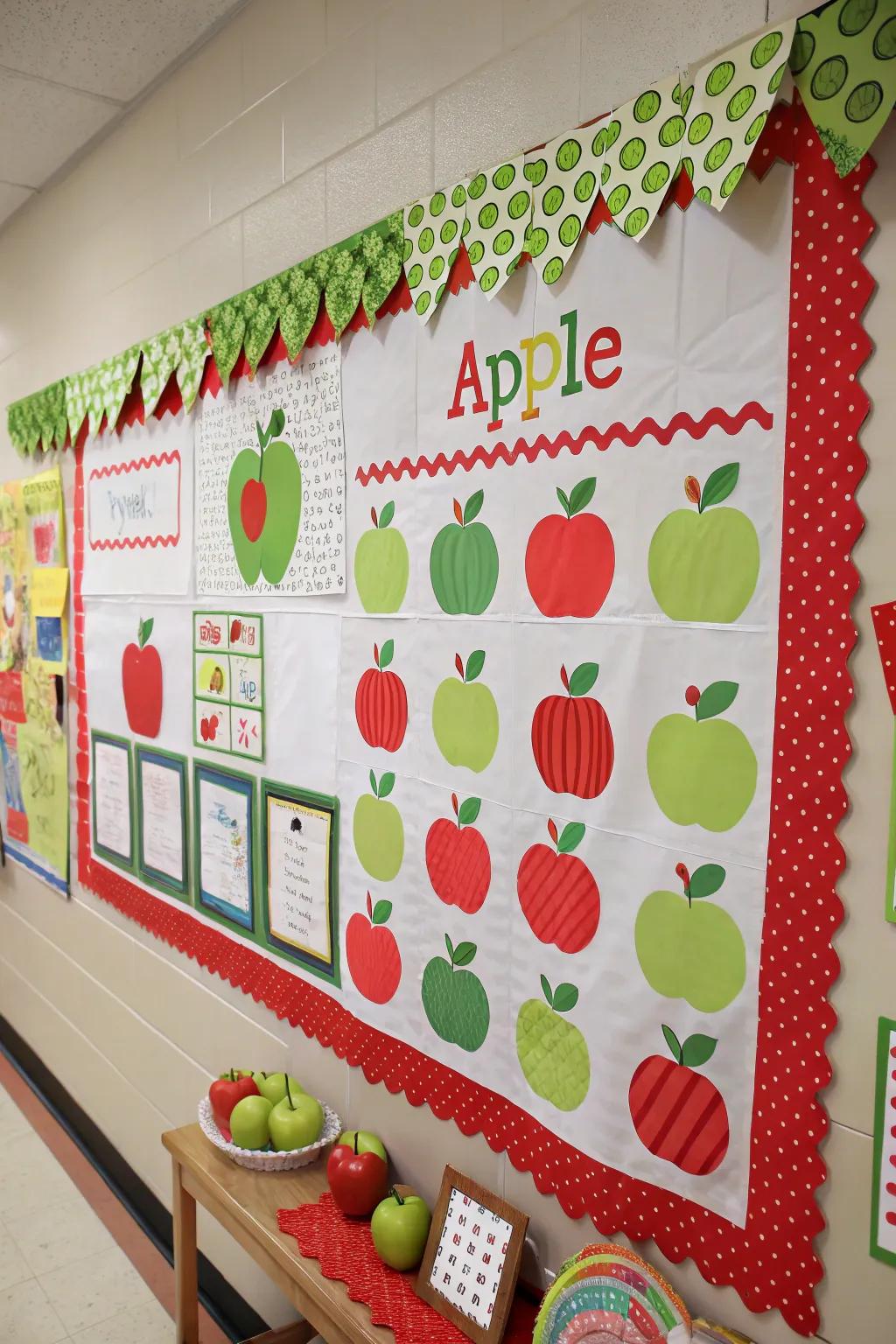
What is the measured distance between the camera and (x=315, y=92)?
1.59m

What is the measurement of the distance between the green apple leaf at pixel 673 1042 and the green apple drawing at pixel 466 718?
41 cm

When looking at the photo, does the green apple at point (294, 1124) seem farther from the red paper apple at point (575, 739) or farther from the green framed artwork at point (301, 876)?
the red paper apple at point (575, 739)

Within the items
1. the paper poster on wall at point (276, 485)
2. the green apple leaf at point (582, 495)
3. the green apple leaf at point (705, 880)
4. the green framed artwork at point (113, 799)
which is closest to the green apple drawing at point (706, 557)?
the green apple leaf at point (582, 495)

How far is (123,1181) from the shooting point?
246 cm

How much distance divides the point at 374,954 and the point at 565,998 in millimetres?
422

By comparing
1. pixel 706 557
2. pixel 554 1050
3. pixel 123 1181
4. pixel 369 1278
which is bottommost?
pixel 123 1181

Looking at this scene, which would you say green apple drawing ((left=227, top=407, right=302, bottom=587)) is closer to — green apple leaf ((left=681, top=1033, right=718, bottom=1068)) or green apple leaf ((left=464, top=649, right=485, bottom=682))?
green apple leaf ((left=464, top=649, right=485, bottom=682))

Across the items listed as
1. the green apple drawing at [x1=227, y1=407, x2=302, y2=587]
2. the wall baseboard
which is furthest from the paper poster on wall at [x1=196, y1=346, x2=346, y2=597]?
the wall baseboard

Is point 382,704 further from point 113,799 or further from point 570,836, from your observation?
point 113,799

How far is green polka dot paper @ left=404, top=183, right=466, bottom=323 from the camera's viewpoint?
4.31 feet

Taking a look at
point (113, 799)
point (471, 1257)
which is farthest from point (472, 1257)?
point (113, 799)

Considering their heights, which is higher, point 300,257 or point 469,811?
point 300,257

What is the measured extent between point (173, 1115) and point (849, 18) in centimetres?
233

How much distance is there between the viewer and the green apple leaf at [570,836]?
3.92 feet
